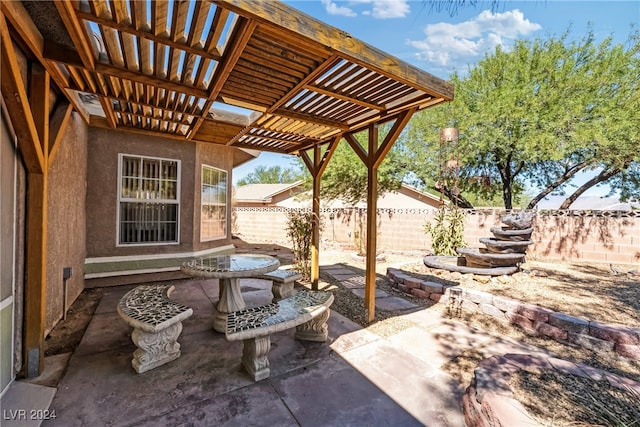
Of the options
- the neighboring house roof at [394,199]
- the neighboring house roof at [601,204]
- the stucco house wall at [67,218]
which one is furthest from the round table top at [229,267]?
the neighboring house roof at [394,199]

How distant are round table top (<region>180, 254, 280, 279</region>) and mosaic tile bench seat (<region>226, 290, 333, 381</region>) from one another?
1.89ft

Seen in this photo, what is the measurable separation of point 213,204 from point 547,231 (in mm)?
9277

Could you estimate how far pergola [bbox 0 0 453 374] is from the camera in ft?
6.06

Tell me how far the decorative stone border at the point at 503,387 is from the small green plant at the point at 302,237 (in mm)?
3564

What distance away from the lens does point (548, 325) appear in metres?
3.21

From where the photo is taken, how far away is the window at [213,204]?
600 centimetres

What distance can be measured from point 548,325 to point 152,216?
21.0ft

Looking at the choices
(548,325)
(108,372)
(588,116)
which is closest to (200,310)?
(108,372)

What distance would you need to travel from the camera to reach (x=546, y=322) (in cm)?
326

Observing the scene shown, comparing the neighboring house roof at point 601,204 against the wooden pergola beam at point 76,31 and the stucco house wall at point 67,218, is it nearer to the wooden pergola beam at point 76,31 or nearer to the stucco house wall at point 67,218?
the wooden pergola beam at point 76,31

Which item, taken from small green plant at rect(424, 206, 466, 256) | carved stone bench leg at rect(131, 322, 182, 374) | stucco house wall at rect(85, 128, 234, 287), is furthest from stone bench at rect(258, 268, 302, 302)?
small green plant at rect(424, 206, 466, 256)

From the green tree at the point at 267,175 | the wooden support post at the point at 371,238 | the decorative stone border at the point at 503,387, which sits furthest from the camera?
the green tree at the point at 267,175

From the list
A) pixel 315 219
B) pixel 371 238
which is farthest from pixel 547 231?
pixel 371 238

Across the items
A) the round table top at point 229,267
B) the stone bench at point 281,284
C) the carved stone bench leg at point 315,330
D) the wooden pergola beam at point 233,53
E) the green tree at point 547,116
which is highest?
the green tree at point 547,116
